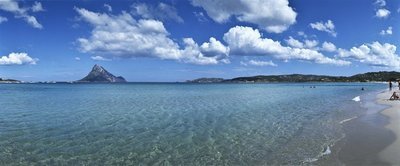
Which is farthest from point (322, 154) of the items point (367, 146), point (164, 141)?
point (164, 141)

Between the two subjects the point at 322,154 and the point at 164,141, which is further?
the point at 164,141

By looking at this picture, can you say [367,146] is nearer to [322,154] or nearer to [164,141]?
[322,154]

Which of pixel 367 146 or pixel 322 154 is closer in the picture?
pixel 322 154

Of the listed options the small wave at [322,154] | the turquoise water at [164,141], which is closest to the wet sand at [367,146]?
the small wave at [322,154]

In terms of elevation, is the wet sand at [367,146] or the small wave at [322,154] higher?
the wet sand at [367,146]

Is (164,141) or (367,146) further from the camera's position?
(164,141)

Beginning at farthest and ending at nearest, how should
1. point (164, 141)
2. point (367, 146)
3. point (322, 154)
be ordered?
point (164, 141) < point (367, 146) < point (322, 154)

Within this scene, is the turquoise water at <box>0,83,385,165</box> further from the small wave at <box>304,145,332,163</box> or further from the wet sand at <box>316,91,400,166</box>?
the wet sand at <box>316,91,400,166</box>

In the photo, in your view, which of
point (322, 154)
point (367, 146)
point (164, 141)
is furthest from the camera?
point (164, 141)

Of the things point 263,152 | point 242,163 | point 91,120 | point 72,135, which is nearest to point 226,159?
point 242,163

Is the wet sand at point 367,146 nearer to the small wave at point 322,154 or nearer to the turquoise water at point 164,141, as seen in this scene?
the small wave at point 322,154

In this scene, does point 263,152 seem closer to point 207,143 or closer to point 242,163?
point 242,163

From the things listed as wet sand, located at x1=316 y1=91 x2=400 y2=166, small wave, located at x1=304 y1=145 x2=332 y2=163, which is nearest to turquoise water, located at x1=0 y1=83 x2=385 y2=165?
small wave, located at x1=304 y1=145 x2=332 y2=163

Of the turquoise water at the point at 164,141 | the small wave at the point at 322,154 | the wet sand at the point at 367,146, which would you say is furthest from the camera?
the turquoise water at the point at 164,141
